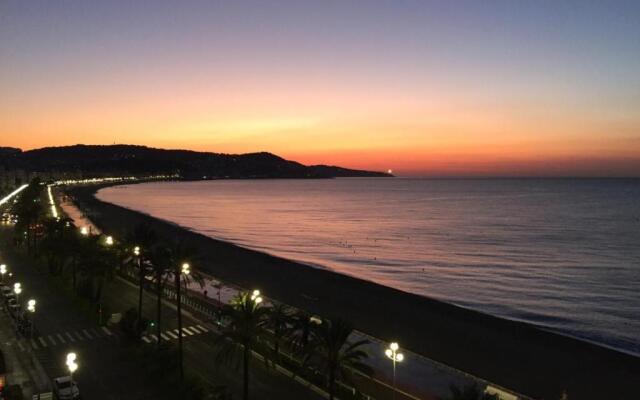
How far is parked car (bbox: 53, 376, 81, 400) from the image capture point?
2339 centimetres

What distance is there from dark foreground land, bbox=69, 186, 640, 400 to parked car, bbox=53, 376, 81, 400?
994 centimetres

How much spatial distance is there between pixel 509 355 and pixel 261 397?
61.0 ft

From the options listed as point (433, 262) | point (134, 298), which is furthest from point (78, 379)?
point (433, 262)

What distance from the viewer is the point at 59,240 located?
154ft

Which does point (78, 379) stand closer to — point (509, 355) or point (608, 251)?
point (509, 355)

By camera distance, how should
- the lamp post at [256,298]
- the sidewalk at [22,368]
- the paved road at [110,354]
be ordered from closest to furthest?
the lamp post at [256,298] < the sidewalk at [22,368] < the paved road at [110,354]

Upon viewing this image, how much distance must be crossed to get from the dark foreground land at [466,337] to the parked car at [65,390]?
994cm

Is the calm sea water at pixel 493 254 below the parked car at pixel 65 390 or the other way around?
below

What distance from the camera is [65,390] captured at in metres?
23.8

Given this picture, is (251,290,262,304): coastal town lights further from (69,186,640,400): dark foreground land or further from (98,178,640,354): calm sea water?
(98,178,640,354): calm sea water

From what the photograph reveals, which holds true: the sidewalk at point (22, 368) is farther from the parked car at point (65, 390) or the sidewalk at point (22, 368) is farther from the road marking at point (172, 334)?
the road marking at point (172, 334)

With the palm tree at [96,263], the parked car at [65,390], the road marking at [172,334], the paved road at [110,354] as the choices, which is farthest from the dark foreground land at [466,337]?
the palm tree at [96,263]

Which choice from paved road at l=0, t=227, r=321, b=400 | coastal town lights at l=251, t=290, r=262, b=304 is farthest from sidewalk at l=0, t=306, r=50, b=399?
coastal town lights at l=251, t=290, r=262, b=304

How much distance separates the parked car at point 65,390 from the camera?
23.4 metres
